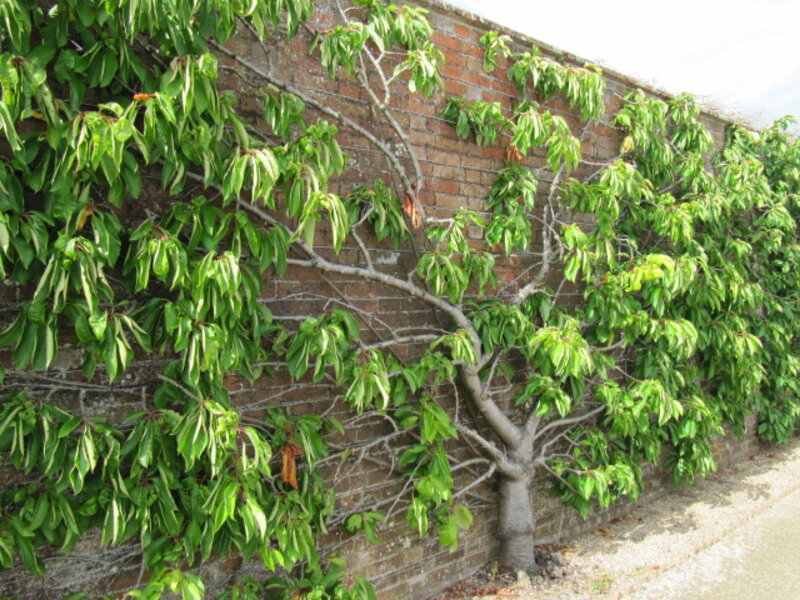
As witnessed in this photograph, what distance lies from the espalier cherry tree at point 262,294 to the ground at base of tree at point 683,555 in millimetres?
264

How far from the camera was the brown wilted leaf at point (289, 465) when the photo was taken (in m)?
2.30

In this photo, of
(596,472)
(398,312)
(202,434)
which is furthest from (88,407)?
(596,472)

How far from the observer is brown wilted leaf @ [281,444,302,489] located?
2.30 meters

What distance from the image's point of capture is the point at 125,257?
6.70 ft

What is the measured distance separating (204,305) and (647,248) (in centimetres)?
293

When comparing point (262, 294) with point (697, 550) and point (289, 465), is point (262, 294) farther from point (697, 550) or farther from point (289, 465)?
point (697, 550)

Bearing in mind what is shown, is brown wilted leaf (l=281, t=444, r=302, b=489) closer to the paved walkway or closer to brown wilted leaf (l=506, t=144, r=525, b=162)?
the paved walkway

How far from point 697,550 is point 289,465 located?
2.46 meters

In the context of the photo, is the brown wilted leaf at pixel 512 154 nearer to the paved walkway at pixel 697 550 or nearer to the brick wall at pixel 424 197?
the brick wall at pixel 424 197

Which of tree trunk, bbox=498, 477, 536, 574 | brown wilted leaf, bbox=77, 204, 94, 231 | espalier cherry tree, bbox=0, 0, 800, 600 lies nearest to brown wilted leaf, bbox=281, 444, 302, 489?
espalier cherry tree, bbox=0, 0, 800, 600

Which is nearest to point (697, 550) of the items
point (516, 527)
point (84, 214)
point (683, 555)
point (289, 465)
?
point (683, 555)

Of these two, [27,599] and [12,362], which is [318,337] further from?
[27,599]

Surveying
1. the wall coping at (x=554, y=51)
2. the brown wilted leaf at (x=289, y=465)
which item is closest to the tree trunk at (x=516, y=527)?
the brown wilted leaf at (x=289, y=465)

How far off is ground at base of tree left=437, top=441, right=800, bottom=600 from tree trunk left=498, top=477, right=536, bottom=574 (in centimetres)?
8
